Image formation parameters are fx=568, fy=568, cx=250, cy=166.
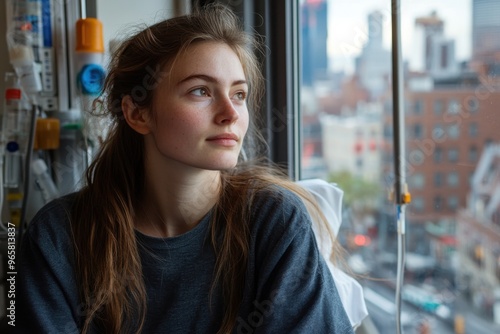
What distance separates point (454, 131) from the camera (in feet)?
4.85

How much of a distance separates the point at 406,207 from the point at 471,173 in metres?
0.19

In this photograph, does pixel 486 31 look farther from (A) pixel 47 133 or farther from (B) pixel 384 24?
(A) pixel 47 133

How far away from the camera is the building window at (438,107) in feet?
5.02

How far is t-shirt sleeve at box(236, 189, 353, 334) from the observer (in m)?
1.20

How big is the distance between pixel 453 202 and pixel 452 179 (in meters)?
0.06

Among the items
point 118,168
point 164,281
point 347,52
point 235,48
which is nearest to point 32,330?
point 164,281

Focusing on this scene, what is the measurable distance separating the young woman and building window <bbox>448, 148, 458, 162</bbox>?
40 centimetres

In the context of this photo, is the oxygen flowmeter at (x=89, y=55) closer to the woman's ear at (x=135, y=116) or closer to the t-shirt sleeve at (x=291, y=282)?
the woman's ear at (x=135, y=116)

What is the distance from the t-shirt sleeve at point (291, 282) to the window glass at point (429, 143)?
37 cm

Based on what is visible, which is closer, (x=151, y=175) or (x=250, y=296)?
(x=250, y=296)

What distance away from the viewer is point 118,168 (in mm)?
1465

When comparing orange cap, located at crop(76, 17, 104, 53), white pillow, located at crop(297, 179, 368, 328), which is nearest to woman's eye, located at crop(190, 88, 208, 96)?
white pillow, located at crop(297, 179, 368, 328)

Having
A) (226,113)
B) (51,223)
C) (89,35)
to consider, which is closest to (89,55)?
(89,35)

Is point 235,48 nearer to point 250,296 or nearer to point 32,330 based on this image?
point 250,296
